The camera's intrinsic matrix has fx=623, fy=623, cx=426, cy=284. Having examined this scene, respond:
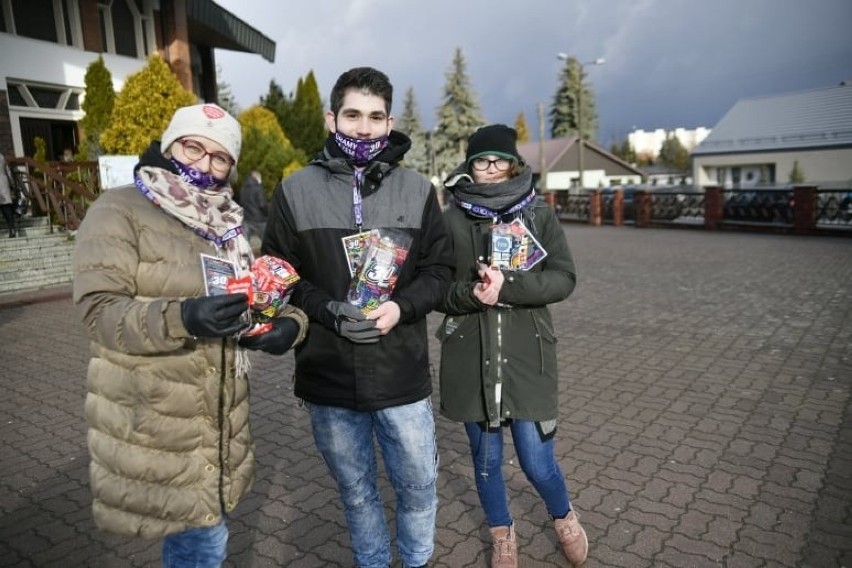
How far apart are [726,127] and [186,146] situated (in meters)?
45.8

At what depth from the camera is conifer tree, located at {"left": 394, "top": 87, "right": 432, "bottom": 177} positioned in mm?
61156

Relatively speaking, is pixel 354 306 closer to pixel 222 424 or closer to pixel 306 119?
pixel 222 424

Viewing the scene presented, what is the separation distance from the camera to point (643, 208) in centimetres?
2423

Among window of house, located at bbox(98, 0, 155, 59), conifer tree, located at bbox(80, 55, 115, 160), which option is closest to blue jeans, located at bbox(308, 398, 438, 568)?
conifer tree, located at bbox(80, 55, 115, 160)

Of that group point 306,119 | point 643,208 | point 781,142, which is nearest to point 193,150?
point 643,208

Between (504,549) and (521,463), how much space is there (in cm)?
45

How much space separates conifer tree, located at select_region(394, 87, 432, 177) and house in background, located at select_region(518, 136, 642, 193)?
9873mm

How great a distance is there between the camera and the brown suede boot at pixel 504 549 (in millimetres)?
2994

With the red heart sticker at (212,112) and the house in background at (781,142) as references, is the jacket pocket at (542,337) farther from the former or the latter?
the house in background at (781,142)

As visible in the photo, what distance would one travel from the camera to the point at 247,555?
3.30 metres

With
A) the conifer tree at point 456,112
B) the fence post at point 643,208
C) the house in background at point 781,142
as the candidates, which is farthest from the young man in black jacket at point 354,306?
the conifer tree at point 456,112

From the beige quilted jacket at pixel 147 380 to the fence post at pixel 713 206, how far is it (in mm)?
22524

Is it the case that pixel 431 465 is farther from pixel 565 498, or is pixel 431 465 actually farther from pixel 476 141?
pixel 476 141

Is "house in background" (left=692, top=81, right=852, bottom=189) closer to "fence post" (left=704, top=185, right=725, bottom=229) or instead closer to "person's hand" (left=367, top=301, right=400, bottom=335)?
"fence post" (left=704, top=185, right=725, bottom=229)
